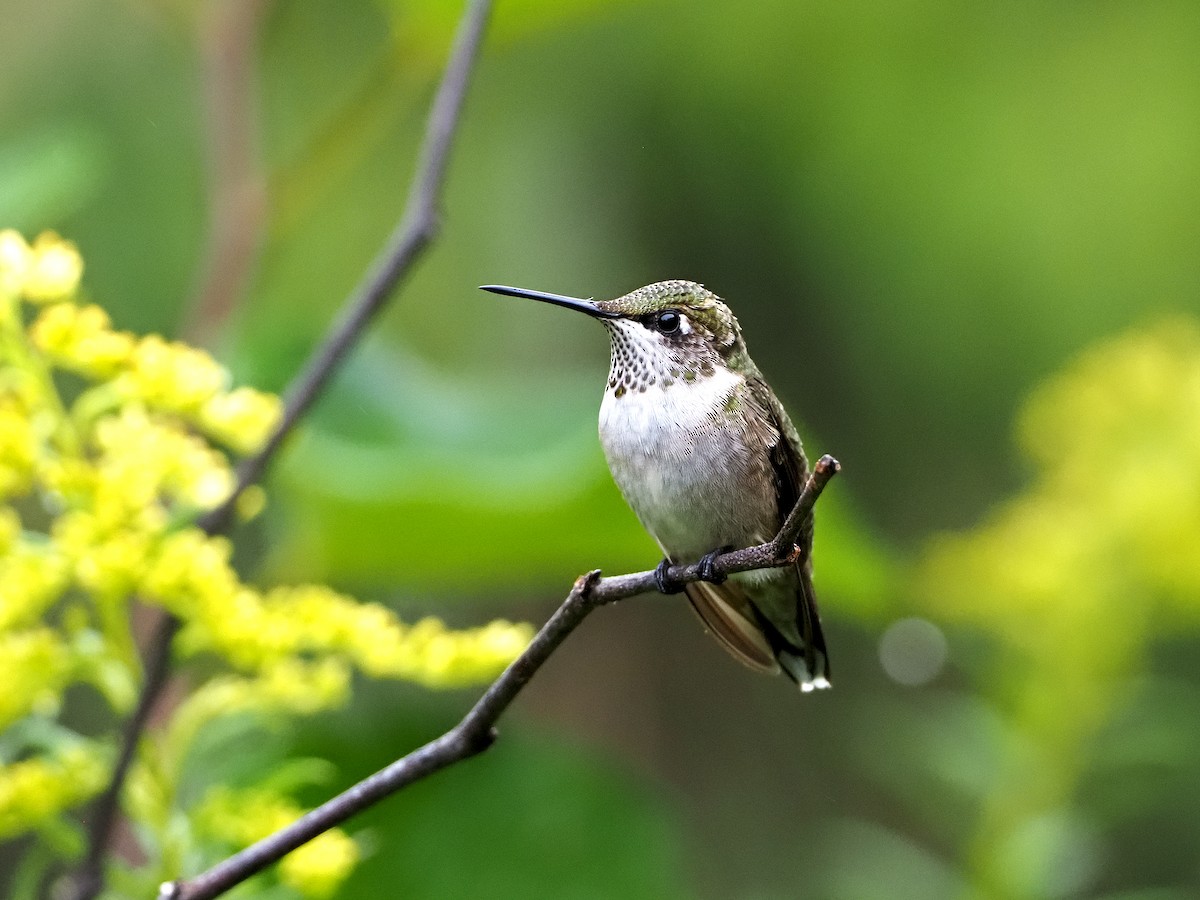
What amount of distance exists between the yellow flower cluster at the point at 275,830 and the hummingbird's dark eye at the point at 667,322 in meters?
0.68

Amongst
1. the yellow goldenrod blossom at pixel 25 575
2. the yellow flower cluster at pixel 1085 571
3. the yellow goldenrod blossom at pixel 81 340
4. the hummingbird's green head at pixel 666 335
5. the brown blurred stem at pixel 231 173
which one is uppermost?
the brown blurred stem at pixel 231 173

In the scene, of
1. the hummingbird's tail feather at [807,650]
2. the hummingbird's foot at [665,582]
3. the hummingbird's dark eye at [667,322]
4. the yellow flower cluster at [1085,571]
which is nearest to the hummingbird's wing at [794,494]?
the hummingbird's tail feather at [807,650]

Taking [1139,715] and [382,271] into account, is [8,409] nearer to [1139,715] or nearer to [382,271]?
[382,271]

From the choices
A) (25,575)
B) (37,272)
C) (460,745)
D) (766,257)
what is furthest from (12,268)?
(766,257)

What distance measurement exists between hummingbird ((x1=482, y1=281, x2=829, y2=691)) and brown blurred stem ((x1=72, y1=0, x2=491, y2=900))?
21cm

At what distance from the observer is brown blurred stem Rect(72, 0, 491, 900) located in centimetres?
122

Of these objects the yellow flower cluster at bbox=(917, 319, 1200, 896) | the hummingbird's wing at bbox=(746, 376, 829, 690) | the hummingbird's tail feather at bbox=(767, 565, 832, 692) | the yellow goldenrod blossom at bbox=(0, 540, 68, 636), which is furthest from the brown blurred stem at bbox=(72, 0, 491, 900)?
the yellow flower cluster at bbox=(917, 319, 1200, 896)

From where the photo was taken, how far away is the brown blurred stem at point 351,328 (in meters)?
1.22

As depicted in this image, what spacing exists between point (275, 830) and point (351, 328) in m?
0.48

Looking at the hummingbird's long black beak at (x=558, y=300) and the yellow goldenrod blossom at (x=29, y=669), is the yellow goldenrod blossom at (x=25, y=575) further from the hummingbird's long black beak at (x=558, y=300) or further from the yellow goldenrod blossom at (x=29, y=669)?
the hummingbird's long black beak at (x=558, y=300)

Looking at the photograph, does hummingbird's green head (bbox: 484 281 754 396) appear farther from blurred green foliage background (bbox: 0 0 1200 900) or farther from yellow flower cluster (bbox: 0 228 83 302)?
blurred green foliage background (bbox: 0 0 1200 900)

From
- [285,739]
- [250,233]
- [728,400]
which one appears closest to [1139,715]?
[728,400]

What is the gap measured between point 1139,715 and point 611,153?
7.03ft

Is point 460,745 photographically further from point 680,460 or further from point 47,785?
point 680,460
